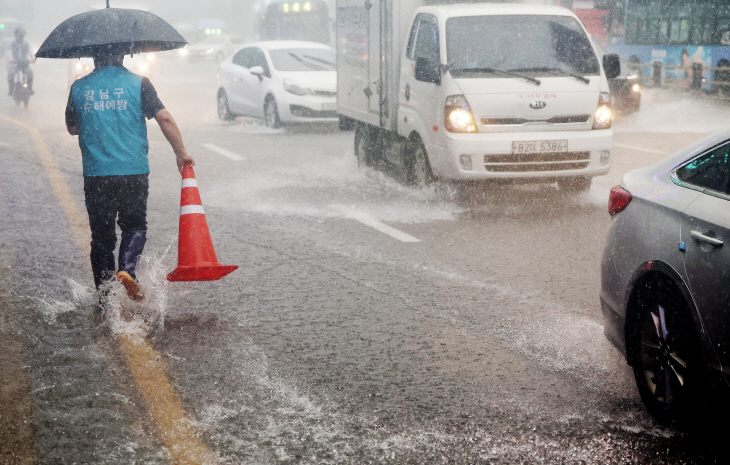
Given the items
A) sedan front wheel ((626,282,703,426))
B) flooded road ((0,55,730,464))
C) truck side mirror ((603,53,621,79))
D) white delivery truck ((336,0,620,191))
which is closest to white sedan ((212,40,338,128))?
white delivery truck ((336,0,620,191))

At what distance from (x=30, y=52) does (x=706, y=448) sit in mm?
22251

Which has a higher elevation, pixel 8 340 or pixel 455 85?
pixel 455 85

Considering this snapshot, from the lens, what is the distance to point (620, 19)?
25.2 meters

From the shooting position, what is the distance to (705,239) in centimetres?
339

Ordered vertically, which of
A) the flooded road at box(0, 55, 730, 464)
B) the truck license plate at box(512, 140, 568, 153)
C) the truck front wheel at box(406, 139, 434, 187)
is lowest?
the flooded road at box(0, 55, 730, 464)

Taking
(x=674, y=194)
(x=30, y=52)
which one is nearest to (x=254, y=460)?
(x=674, y=194)

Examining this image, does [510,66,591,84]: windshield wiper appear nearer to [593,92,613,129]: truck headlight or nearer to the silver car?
[593,92,613,129]: truck headlight

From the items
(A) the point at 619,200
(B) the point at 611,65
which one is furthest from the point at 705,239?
(B) the point at 611,65

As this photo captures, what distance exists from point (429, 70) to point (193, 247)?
4.13m

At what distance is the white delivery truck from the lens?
8.60 meters

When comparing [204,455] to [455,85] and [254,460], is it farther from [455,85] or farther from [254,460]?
[455,85]

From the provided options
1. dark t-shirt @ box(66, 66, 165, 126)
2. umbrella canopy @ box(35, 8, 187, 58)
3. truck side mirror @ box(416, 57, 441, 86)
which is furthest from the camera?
truck side mirror @ box(416, 57, 441, 86)

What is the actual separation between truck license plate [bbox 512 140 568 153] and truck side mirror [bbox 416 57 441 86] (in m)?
1.01

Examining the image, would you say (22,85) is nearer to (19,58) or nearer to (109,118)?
(19,58)
